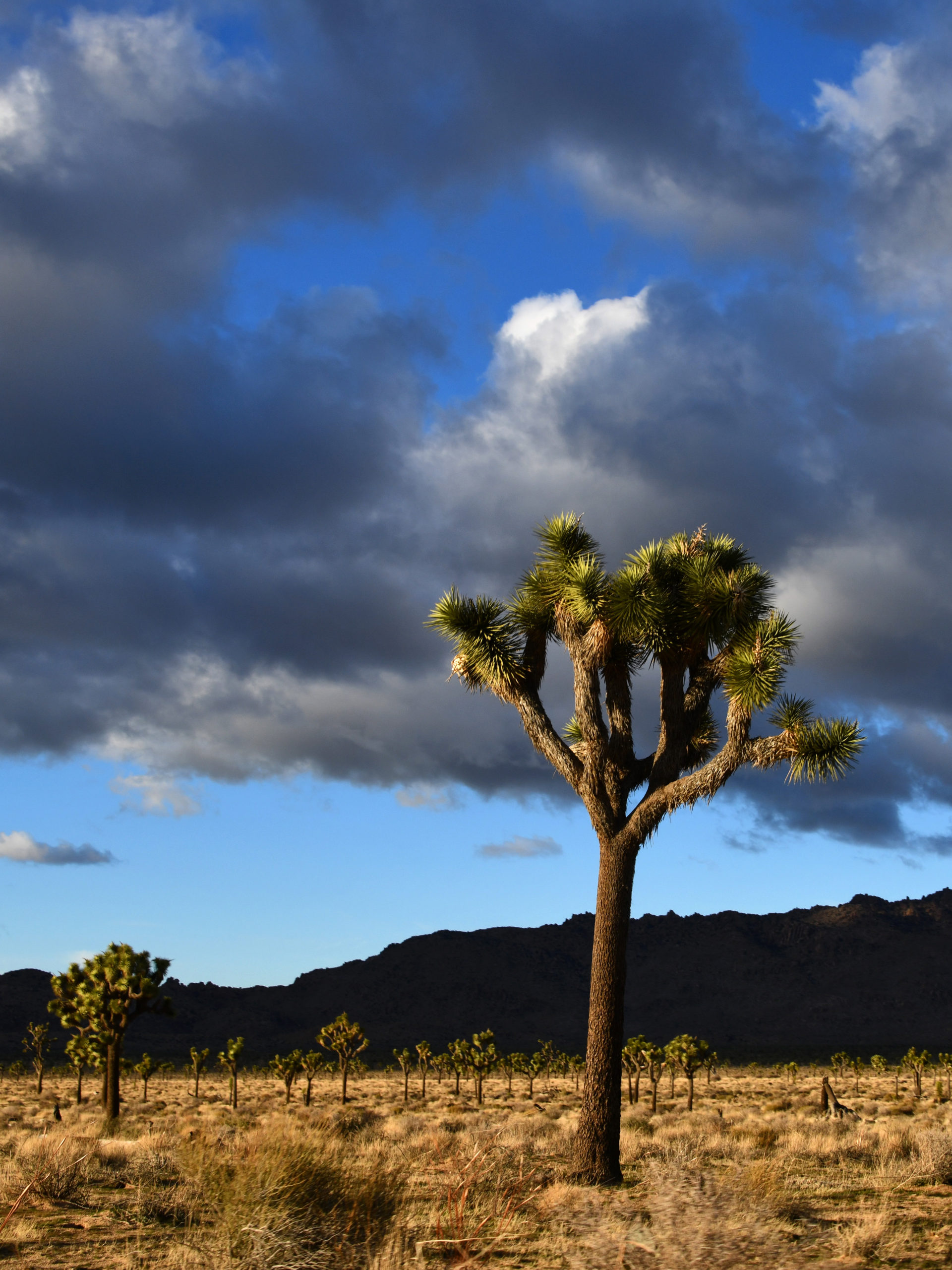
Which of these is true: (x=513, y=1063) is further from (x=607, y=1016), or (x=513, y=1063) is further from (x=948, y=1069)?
(x=607, y=1016)

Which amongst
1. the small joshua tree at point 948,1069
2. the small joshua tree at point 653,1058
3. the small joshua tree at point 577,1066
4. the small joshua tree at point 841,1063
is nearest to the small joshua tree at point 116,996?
the small joshua tree at point 653,1058

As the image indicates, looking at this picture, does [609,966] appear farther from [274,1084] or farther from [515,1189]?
[274,1084]

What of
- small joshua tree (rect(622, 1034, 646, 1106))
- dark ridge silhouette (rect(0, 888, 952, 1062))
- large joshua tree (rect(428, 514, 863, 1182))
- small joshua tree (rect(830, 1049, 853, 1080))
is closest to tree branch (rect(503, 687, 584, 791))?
large joshua tree (rect(428, 514, 863, 1182))

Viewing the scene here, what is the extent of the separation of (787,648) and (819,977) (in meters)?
144

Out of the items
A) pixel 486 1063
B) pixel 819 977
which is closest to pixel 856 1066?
pixel 486 1063

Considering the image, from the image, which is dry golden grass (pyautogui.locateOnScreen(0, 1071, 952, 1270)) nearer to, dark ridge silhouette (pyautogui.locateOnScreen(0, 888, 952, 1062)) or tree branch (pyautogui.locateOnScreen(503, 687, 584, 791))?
tree branch (pyautogui.locateOnScreen(503, 687, 584, 791))

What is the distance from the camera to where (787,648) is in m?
15.3

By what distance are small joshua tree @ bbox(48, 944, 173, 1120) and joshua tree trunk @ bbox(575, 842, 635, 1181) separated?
61.7 ft

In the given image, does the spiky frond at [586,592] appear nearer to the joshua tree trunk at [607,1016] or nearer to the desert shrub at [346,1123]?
the joshua tree trunk at [607,1016]

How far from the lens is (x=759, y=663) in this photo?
14.8m

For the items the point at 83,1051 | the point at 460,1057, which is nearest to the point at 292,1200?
the point at 83,1051

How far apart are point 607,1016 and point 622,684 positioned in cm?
502

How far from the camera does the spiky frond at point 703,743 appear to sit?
56.5ft

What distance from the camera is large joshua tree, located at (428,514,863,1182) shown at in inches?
579
